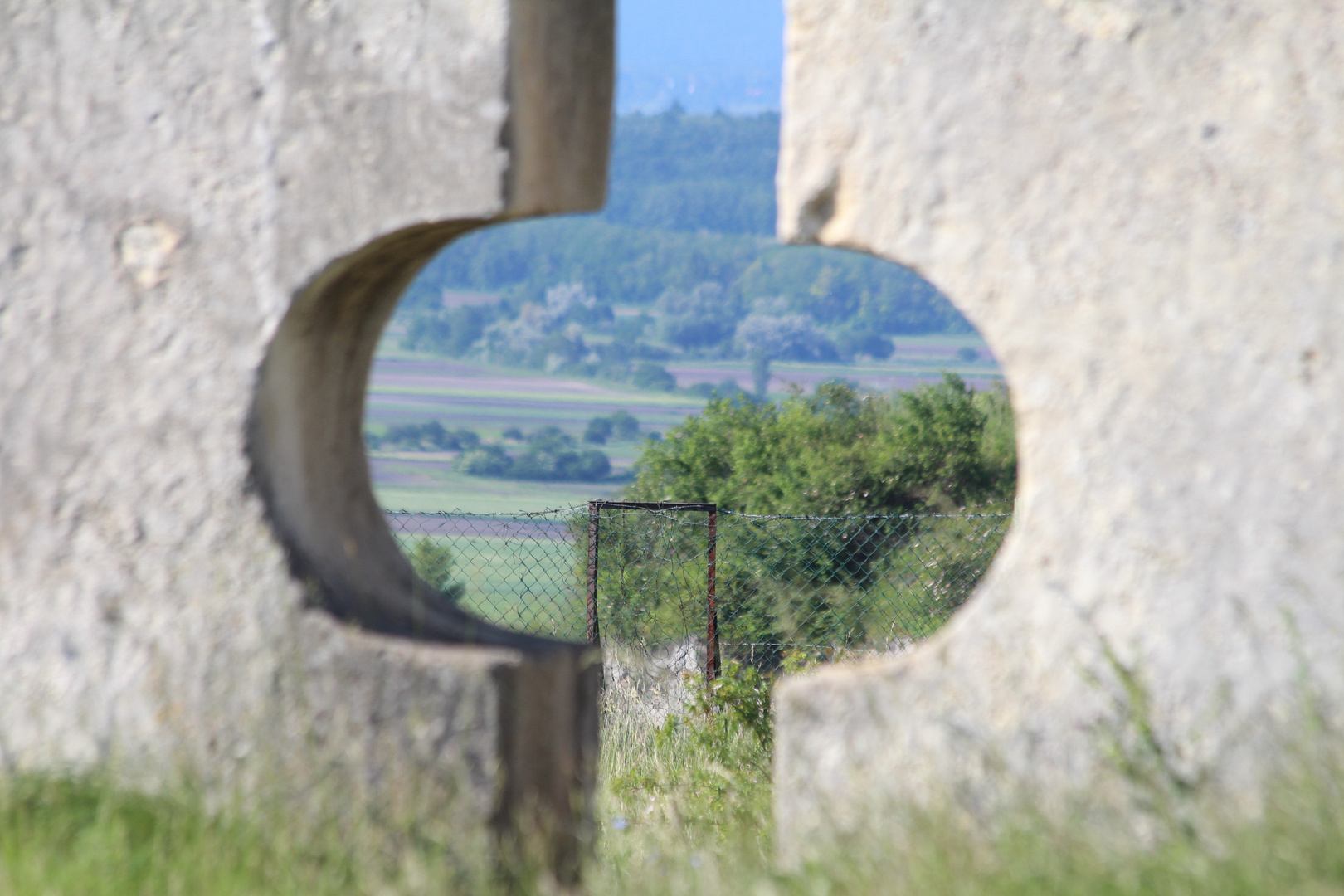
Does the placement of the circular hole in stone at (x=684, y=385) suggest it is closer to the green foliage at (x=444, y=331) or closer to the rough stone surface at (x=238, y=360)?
the green foliage at (x=444, y=331)

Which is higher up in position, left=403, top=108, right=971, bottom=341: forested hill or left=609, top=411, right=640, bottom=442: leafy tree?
left=403, top=108, right=971, bottom=341: forested hill

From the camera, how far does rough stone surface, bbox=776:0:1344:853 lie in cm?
235

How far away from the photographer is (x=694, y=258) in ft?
373

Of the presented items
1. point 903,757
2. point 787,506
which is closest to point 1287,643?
point 903,757

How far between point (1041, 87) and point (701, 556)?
27.4 feet

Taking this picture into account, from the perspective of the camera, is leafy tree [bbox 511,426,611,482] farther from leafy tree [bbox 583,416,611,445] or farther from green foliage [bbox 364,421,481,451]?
green foliage [bbox 364,421,481,451]

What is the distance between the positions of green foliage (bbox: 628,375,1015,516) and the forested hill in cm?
7268

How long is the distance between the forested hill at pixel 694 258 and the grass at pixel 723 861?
84280mm

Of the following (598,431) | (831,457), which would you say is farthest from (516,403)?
(831,457)

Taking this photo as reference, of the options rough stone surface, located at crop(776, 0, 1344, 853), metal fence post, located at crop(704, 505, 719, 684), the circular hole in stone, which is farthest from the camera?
the circular hole in stone

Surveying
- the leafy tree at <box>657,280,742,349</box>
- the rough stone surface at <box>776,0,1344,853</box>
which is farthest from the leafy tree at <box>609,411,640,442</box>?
the rough stone surface at <box>776,0,1344,853</box>

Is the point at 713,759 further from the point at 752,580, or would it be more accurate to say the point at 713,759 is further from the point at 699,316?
the point at 699,316

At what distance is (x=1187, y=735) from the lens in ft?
7.79

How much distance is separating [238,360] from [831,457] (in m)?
11.4
